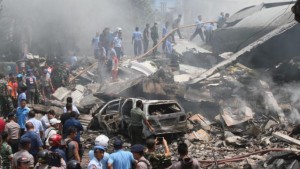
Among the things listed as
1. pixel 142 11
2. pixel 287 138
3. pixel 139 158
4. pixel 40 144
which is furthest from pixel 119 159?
pixel 142 11

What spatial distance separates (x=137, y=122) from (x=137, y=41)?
475 inches

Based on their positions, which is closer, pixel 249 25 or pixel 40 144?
pixel 40 144

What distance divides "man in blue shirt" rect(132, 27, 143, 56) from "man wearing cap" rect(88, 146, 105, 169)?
17352mm

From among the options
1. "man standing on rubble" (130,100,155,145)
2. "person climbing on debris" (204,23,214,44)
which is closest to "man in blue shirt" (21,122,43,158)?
"man standing on rubble" (130,100,155,145)

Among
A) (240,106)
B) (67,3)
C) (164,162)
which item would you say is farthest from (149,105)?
(67,3)

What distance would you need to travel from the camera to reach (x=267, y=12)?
2061 centimetres

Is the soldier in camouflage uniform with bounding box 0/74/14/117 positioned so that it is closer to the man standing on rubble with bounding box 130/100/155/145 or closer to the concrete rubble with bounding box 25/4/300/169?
the concrete rubble with bounding box 25/4/300/169

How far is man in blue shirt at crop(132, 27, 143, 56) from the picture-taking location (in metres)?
23.1

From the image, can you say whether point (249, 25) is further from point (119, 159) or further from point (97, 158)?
point (97, 158)

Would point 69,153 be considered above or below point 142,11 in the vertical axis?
below

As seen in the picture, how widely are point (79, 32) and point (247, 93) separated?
767 inches

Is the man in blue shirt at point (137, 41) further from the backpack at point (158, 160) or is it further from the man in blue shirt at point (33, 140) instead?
the backpack at point (158, 160)

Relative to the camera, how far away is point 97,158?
6055mm

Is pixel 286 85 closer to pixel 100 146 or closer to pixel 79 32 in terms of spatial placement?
pixel 100 146
